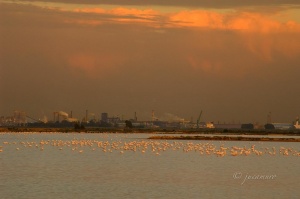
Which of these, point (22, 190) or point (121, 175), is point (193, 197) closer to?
point (22, 190)

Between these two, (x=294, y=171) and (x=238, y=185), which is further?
(x=294, y=171)

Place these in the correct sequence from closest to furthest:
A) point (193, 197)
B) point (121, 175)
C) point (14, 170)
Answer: point (193, 197), point (121, 175), point (14, 170)

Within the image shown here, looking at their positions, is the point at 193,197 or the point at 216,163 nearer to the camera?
the point at 193,197

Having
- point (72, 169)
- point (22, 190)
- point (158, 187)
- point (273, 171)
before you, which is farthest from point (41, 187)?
point (273, 171)

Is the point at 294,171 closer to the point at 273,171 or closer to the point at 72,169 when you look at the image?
the point at 273,171

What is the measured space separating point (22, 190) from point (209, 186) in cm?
1005

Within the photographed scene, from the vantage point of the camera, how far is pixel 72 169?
48719mm

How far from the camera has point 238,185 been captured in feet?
126

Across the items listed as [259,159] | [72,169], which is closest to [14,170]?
[72,169]

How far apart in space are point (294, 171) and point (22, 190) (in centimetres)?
2187

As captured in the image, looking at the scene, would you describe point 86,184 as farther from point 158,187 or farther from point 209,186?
point 209,186

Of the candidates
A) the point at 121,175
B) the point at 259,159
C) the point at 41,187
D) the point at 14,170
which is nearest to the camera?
the point at 41,187

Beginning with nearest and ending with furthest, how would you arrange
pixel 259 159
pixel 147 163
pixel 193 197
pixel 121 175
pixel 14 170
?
pixel 193 197 → pixel 121 175 → pixel 14 170 → pixel 147 163 → pixel 259 159

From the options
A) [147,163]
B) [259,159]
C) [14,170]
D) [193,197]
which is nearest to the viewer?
[193,197]
